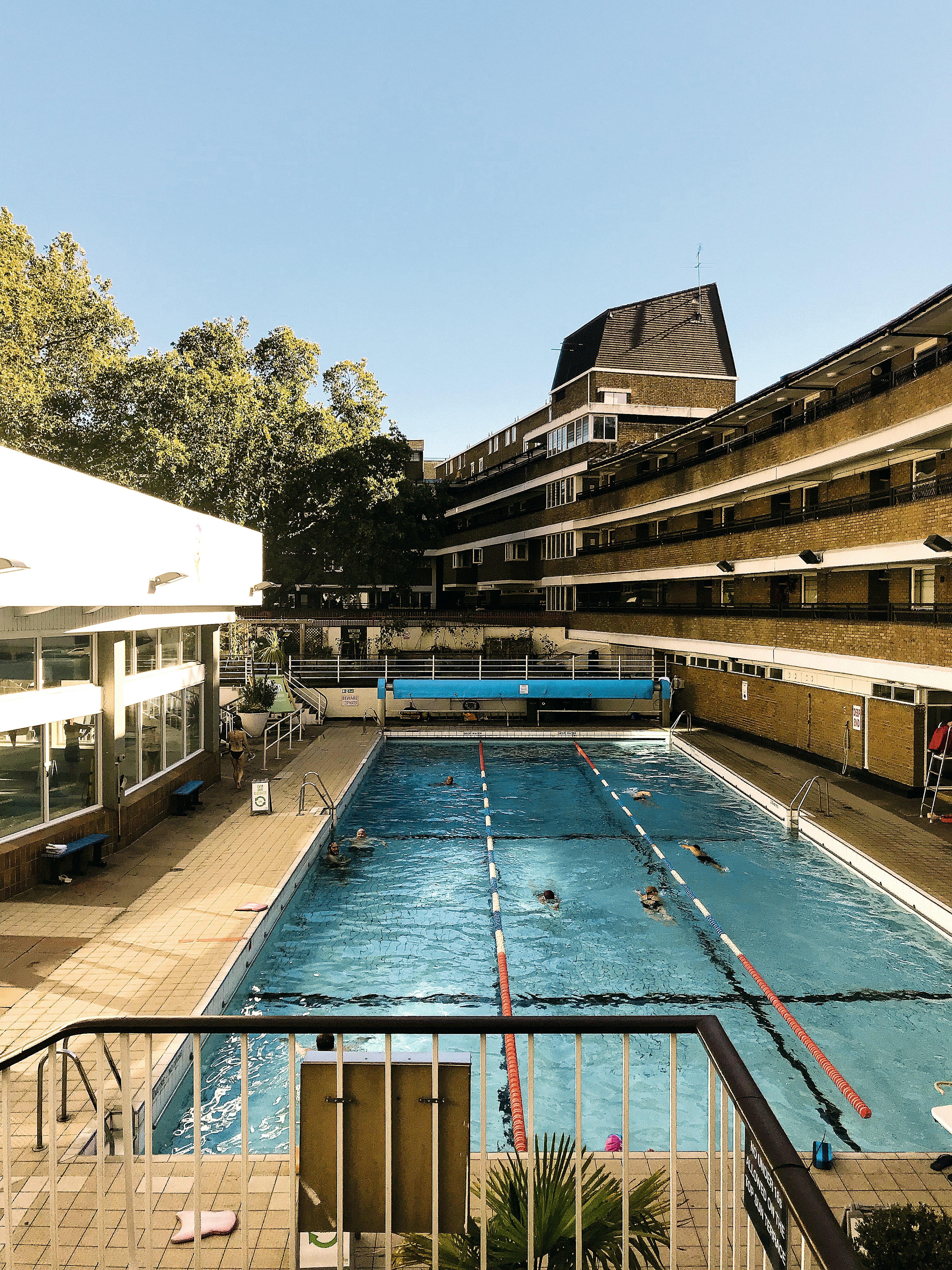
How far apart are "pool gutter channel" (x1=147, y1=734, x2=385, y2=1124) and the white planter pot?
579 centimetres

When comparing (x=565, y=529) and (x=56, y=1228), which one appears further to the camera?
(x=565, y=529)

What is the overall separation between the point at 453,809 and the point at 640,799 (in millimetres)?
4561

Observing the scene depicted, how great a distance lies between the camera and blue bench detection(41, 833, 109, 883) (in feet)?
40.6

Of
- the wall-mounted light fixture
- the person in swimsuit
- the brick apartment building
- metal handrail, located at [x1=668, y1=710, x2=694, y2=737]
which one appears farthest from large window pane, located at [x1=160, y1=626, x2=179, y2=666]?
metal handrail, located at [x1=668, y1=710, x2=694, y2=737]

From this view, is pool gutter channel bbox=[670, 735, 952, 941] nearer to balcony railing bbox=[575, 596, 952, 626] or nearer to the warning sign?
balcony railing bbox=[575, 596, 952, 626]

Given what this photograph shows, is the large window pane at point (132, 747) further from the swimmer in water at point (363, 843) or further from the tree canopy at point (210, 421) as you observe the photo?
the tree canopy at point (210, 421)

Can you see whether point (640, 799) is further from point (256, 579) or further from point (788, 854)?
point (256, 579)

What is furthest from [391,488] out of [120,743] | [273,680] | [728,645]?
[120,743]

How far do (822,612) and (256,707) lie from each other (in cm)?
1566

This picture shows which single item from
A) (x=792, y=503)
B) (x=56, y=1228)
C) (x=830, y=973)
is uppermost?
(x=792, y=503)

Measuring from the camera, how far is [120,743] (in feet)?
46.9

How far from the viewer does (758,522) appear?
2472 cm

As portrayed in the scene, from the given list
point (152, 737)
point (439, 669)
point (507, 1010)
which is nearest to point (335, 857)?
point (152, 737)

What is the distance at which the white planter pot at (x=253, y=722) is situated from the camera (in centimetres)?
2311
